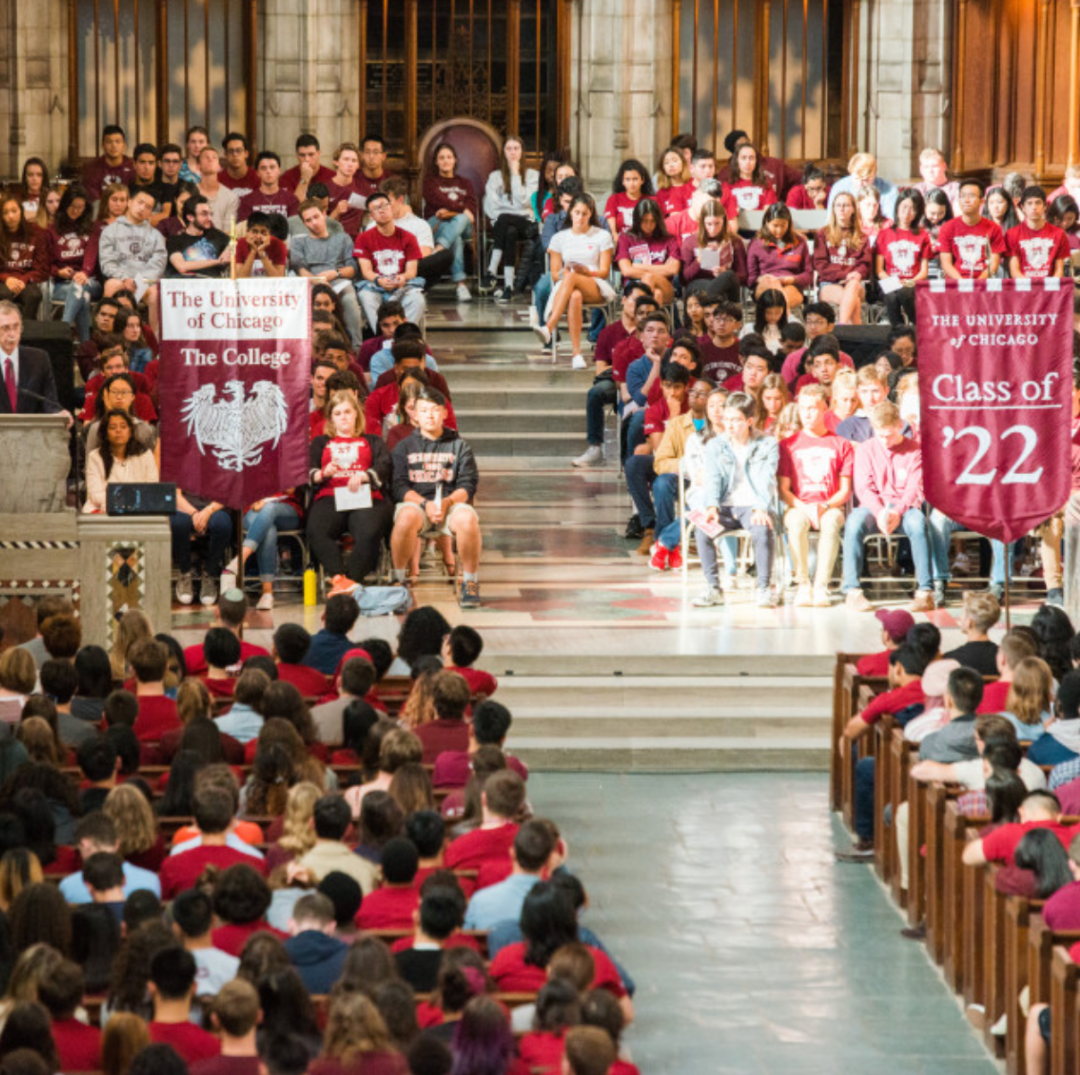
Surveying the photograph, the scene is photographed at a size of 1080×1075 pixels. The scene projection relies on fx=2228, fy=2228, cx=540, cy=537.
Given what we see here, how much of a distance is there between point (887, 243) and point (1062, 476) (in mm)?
8257

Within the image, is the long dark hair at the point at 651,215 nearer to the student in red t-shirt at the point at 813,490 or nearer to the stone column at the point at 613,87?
the stone column at the point at 613,87

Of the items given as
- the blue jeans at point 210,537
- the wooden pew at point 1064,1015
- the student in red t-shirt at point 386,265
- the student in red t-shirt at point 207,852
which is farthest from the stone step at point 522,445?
the wooden pew at point 1064,1015

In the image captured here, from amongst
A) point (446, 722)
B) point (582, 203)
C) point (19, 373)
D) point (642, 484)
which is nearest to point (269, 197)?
point (582, 203)

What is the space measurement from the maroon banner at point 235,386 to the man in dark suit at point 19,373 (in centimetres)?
208

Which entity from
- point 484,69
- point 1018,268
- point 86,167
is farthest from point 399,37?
point 1018,268

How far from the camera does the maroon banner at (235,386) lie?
1176cm

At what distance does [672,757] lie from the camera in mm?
12312

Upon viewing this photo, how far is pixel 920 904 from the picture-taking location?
9.34 m

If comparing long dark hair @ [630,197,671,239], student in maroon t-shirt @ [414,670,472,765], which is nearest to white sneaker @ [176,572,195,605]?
student in maroon t-shirt @ [414,670,472,765]

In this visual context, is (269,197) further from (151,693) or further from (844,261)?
(151,693)

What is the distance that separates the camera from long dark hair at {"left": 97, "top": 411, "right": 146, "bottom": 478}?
13891 millimetres

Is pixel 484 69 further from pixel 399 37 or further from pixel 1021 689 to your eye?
pixel 1021 689

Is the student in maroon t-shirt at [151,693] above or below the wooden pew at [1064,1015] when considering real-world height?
above

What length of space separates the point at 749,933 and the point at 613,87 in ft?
50.0
